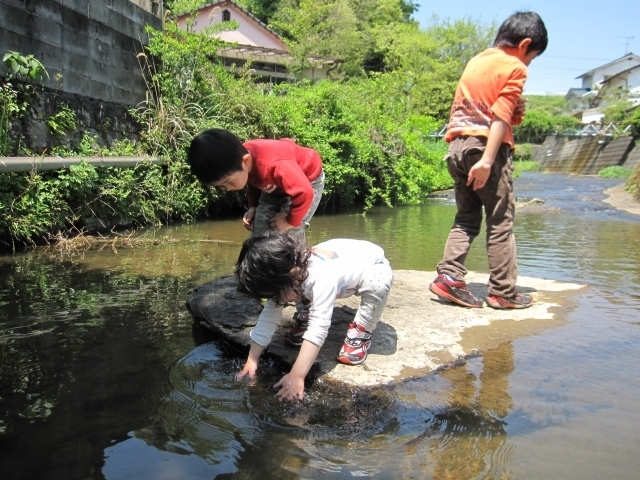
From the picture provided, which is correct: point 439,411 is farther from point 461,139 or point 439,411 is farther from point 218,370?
point 461,139

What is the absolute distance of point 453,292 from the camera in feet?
10.8

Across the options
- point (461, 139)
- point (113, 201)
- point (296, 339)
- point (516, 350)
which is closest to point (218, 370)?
→ point (296, 339)

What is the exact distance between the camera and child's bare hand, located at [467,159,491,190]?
303 cm

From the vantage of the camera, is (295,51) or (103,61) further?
(295,51)

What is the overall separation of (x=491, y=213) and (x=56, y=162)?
4364mm

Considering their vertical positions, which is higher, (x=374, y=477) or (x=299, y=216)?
(x=299, y=216)

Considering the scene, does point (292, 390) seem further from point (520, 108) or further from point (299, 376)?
point (520, 108)

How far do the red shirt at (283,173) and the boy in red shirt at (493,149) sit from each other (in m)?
0.97

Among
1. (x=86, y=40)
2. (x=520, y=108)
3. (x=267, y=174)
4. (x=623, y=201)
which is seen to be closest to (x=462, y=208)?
(x=520, y=108)

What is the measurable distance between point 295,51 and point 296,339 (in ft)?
69.3

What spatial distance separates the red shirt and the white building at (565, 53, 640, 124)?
154 ft

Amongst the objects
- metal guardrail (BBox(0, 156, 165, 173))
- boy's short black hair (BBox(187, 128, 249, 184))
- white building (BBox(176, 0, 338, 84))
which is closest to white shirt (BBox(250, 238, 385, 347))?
boy's short black hair (BBox(187, 128, 249, 184))

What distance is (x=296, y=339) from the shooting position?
105 inches

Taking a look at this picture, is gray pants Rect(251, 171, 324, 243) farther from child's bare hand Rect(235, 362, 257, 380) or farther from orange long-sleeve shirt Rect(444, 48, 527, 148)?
orange long-sleeve shirt Rect(444, 48, 527, 148)
